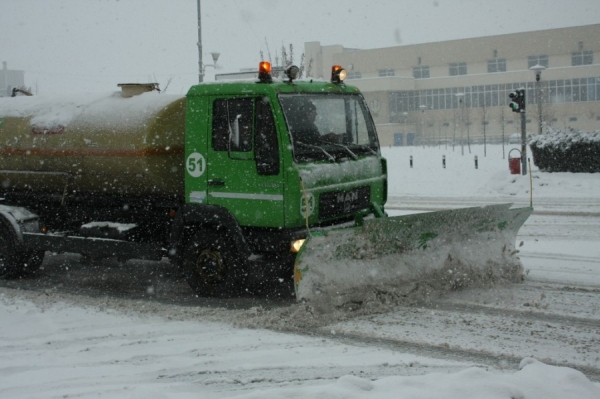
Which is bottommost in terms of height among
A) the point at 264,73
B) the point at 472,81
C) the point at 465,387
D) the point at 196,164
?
the point at 465,387

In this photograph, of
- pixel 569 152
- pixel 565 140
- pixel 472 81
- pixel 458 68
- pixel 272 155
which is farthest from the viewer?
pixel 458 68

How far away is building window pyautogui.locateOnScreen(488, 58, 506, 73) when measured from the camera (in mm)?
81938

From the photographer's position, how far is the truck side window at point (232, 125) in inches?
325

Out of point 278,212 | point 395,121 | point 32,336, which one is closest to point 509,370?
point 278,212

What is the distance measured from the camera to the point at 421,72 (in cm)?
8725

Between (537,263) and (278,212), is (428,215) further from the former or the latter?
(537,263)

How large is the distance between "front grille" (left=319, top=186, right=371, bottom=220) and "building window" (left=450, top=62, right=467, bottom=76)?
78828 millimetres

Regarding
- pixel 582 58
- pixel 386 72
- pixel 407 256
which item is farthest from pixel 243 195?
pixel 386 72

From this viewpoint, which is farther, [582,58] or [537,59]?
[537,59]

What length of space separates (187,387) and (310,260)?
2240mm

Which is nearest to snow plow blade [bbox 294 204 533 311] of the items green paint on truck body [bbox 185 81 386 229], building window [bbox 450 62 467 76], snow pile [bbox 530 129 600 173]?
green paint on truck body [bbox 185 81 386 229]

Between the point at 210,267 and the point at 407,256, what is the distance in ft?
7.60

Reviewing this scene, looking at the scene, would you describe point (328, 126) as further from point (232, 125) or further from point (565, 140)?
point (565, 140)

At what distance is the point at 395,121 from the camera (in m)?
85.9
